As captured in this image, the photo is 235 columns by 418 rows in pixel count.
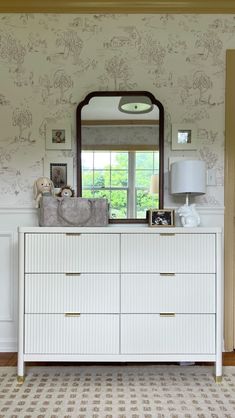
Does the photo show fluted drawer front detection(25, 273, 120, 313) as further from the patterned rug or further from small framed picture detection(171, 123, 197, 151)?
small framed picture detection(171, 123, 197, 151)

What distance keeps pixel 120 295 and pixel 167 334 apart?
13.6 inches

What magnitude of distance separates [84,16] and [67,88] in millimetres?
520

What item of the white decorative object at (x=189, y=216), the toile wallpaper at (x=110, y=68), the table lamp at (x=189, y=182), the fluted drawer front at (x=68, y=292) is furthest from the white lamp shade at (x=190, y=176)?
the fluted drawer front at (x=68, y=292)

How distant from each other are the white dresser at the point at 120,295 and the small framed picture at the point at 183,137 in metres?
0.74

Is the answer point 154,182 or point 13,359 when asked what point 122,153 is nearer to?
point 154,182

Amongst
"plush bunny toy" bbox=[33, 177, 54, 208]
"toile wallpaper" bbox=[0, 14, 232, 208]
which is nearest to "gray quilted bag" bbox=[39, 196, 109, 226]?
"plush bunny toy" bbox=[33, 177, 54, 208]

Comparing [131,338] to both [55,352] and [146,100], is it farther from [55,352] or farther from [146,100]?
[146,100]

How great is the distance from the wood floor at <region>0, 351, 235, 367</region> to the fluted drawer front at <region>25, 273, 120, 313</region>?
0.53m

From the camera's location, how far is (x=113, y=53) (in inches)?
105

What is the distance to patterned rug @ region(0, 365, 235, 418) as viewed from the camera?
1833 millimetres

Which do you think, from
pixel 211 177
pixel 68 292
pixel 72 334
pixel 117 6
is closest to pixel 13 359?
pixel 72 334

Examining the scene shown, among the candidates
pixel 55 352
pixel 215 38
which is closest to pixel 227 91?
pixel 215 38

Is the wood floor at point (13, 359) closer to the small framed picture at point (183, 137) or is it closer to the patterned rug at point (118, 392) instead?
the patterned rug at point (118, 392)

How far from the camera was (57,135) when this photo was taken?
2.65 m
